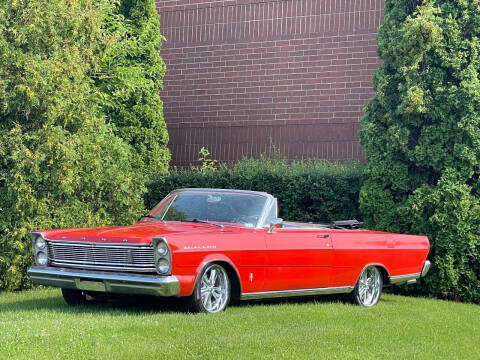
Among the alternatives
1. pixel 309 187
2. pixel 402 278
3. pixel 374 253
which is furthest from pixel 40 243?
pixel 309 187

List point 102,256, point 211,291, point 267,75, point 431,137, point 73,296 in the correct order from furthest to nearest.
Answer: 1. point 267,75
2. point 431,137
3. point 73,296
4. point 211,291
5. point 102,256

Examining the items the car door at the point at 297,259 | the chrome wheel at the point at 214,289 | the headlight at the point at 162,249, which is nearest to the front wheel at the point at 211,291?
the chrome wheel at the point at 214,289

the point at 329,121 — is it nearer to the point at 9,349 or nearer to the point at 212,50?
the point at 212,50

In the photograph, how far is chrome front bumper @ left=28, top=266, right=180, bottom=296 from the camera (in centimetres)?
921

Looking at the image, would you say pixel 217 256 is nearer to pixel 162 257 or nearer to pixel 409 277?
pixel 162 257

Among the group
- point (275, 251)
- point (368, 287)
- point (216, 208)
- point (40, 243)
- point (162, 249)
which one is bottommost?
point (368, 287)

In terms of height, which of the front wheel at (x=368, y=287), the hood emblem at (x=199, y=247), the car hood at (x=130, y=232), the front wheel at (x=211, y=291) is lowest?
the front wheel at (x=368, y=287)

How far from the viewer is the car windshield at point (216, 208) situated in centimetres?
1084

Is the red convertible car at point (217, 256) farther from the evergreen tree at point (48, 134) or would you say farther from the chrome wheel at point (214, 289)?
the evergreen tree at point (48, 134)

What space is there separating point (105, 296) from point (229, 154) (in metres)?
10.4

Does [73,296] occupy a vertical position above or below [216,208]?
below

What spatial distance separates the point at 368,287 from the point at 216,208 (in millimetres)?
2606

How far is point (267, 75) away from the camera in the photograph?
2061 centimetres

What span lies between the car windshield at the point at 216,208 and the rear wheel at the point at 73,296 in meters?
1.41
